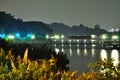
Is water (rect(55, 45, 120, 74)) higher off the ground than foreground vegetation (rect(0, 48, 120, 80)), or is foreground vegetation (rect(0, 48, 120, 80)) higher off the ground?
foreground vegetation (rect(0, 48, 120, 80))

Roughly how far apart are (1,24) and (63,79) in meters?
159

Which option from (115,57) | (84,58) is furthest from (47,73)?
(84,58)

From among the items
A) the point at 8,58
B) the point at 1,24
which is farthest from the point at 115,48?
the point at 8,58

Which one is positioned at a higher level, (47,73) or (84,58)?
(47,73)

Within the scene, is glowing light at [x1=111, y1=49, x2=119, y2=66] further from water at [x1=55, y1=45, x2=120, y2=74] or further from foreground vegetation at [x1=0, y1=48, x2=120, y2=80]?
foreground vegetation at [x1=0, y1=48, x2=120, y2=80]

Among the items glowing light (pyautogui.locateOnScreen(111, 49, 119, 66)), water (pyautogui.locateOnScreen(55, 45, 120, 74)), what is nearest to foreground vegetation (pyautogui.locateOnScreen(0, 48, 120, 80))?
glowing light (pyautogui.locateOnScreen(111, 49, 119, 66))

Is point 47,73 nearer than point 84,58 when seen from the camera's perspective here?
Yes

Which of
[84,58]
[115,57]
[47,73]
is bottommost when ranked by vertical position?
[84,58]

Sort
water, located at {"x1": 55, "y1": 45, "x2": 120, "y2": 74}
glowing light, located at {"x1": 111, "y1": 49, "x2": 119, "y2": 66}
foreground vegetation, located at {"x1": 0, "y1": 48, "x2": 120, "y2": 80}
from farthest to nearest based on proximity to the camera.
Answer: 1. water, located at {"x1": 55, "y1": 45, "x2": 120, "y2": 74}
2. glowing light, located at {"x1": 111, "y1": 49, "x2": 119, "y2": 66}
3. foreground vegetation, located at {"x1": 0, "y1": 48, "x2": 120, "y2": 80}

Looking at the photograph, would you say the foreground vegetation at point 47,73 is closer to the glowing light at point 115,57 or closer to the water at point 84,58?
the glowing light at point 115,57

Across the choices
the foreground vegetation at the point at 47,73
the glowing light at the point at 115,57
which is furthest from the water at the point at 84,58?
the foreground vegetation at the point at 47,73

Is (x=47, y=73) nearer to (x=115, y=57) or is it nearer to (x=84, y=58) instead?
(x=115, y=57)

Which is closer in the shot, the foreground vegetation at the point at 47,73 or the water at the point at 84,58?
the foreground vegetation at the point at 47,73

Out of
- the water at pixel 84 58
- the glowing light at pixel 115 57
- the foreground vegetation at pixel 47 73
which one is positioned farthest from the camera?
the water at pixel 84 58
